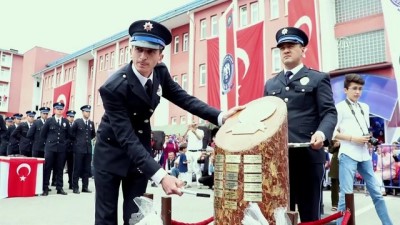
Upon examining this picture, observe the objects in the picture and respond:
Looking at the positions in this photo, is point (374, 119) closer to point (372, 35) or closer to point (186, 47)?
point (372, 35)

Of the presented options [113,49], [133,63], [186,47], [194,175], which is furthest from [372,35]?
[113,49]

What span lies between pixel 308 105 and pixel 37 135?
368 inches

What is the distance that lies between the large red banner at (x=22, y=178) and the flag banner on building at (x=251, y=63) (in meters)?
6.02

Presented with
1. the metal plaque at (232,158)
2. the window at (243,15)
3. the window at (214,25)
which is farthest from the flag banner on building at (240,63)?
the window at (214,25)

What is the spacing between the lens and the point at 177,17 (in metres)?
27.6

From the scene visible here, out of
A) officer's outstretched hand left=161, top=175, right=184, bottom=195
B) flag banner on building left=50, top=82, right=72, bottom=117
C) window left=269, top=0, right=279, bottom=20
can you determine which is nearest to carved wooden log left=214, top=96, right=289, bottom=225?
officer's outstretched hand left=161, top=175, right=184, bottom=195

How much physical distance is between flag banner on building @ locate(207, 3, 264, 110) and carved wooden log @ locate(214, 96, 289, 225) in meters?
9.22

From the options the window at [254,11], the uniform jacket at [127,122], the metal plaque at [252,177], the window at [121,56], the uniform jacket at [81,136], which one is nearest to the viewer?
the metal plaque at [252,177]

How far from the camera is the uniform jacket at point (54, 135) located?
967 centimetres

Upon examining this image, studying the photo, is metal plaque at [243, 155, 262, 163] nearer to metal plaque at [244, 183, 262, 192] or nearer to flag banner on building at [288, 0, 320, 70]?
metal plaque at [244, 183, 262, 192]

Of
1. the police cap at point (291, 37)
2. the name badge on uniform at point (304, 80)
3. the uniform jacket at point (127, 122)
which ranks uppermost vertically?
the police cap at point (291, 37)

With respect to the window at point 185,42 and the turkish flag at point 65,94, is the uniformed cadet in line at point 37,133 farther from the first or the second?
the window at point 185,42

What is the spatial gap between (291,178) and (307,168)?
0.47 feet

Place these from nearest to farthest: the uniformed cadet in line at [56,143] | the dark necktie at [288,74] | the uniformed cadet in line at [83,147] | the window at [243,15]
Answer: the dark necktie at [288,74] < the uniformed cadet in line at [56,143] < the uniformed cadet in line at [83,147] < the window at [243,15]
